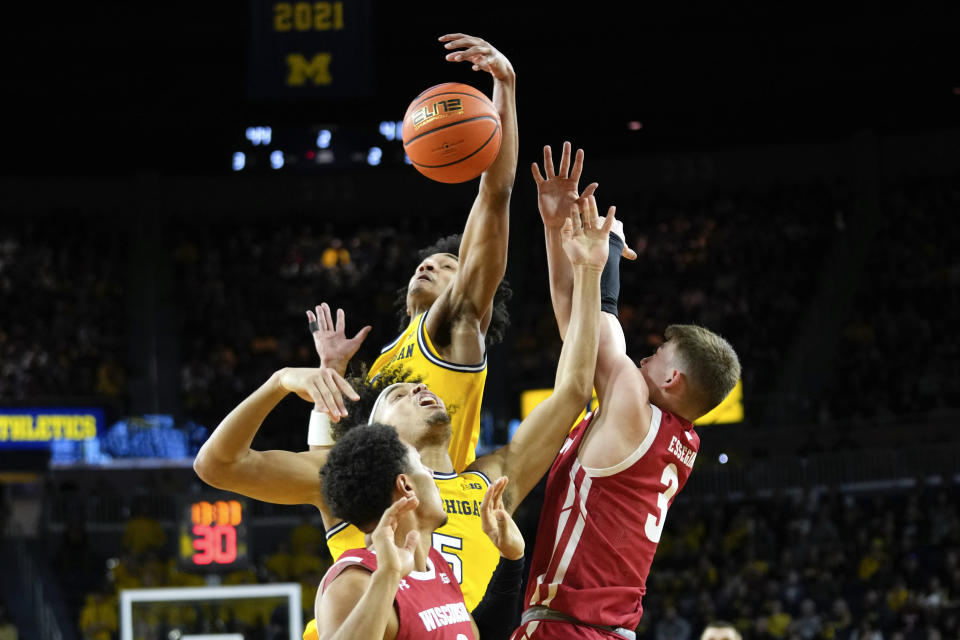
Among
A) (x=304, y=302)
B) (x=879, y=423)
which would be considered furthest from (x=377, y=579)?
(x=304, y=302)

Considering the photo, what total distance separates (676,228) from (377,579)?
2132cm

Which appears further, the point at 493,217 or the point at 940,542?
the point at 940,542

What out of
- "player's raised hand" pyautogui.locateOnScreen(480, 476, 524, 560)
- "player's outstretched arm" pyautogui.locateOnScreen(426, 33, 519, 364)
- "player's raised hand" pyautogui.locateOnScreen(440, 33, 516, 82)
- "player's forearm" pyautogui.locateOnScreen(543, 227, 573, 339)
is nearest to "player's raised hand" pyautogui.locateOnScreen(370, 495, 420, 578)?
"player's raised hand" pyautogui.locateOnScreen(480, 476, 524, 560)

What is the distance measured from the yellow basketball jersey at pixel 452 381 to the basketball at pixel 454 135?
64 centimetres

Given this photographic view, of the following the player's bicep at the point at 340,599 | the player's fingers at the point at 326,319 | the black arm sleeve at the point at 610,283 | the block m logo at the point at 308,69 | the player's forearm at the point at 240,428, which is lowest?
the player's bicep at the point at 340,599

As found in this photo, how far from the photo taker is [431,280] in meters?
5.71

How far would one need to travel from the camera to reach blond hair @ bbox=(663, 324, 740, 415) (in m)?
4.72

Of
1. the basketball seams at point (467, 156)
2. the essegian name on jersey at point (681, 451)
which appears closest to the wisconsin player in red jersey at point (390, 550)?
the essegian name on jersey at point (681, 451)

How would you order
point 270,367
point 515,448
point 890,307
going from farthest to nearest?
point 270,367 → point 890,307 → point 515,448

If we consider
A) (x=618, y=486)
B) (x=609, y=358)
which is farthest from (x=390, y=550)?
(x=609, y=358)

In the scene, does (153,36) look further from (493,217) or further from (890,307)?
(493,217)

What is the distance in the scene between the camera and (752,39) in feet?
72.8

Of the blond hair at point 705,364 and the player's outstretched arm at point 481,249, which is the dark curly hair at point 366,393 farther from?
the blond hair at point 705,364

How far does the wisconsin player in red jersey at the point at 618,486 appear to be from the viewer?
15.3 feet
